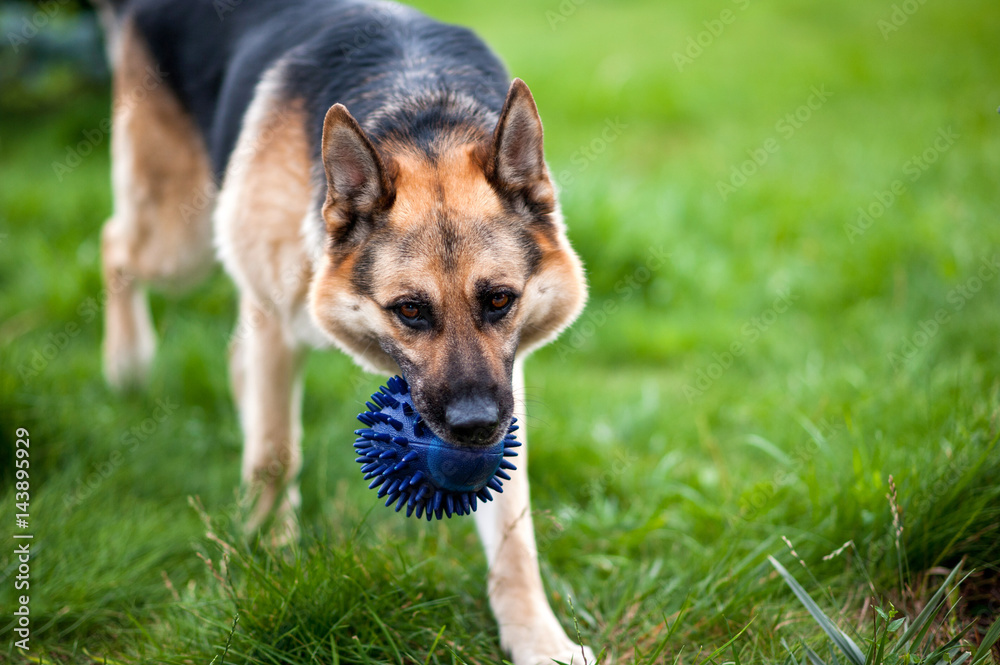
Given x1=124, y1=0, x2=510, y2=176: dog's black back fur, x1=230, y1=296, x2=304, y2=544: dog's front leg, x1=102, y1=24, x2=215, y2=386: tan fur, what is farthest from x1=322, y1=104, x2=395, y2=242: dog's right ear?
x1=102, y1=24, x2=215, y2=386: tan fur

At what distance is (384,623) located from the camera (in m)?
2.23

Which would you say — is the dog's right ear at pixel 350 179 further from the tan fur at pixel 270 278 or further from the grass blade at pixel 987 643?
the grass blade at pixel 987 643

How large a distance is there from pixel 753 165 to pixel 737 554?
4.33m

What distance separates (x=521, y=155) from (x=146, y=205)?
2.52 m

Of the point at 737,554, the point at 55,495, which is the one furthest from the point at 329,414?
the point at 737,554

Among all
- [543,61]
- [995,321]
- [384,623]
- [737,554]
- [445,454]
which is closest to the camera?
[445,454]

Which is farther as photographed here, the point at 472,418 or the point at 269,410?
the point at 269,410

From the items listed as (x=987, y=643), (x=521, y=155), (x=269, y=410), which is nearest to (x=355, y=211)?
(x=521, y=155)

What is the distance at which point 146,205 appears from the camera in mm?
4094

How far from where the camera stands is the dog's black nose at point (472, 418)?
2084 mm

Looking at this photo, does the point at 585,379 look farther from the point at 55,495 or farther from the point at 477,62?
the point at 55,495

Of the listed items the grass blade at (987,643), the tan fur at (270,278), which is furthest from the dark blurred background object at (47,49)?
the grass blade at (987,643)

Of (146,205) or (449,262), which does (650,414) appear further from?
(146,205)

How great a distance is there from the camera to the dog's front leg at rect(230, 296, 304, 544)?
324 centimetres
